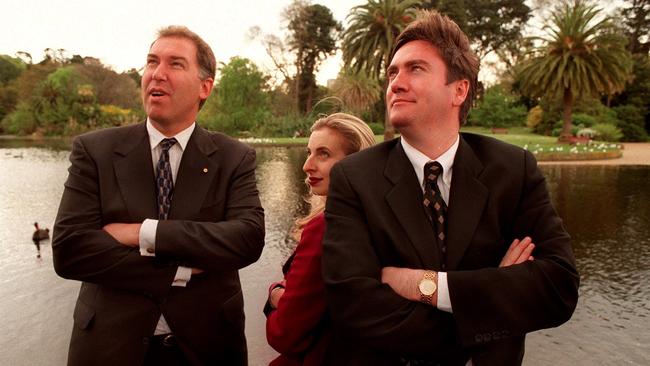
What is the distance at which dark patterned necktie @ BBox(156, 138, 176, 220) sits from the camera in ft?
7.89

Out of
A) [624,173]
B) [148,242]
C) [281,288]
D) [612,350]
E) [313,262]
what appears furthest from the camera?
[624,173]

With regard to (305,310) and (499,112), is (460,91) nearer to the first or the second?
(305,310)

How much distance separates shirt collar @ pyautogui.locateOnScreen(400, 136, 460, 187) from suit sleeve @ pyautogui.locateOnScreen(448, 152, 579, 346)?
11.9 inches

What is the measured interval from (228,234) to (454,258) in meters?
1.14

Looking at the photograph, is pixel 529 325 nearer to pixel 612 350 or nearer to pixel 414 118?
pixel 414 118

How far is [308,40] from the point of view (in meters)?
54.3

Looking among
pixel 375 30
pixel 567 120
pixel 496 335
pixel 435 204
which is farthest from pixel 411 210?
pixel 375 30

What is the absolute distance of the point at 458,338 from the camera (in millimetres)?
1774

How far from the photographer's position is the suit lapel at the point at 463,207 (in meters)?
1.88

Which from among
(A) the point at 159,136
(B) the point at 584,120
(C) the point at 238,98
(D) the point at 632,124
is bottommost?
(D) the point at 632,124

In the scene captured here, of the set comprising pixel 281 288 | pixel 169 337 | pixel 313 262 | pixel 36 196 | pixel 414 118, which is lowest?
pixel 36 196

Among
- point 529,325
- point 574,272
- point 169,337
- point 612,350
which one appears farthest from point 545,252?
point 612,350

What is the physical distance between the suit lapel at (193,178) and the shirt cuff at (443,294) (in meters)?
1.28

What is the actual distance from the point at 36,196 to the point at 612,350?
14141mm
